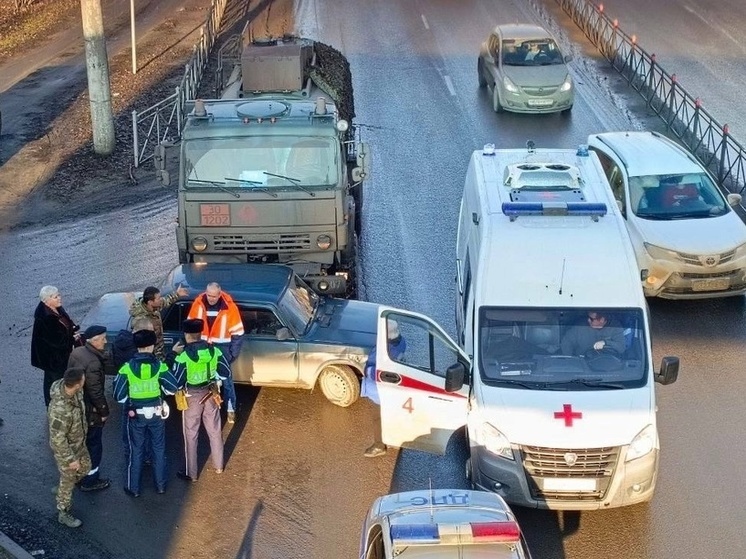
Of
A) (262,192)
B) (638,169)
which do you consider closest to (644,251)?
(638,169)

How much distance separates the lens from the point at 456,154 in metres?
20.8

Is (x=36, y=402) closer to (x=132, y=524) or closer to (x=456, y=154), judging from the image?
(x=132, y=524)

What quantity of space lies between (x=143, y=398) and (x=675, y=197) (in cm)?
841

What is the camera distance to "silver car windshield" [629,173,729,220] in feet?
48.9

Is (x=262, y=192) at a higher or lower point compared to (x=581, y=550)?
higher

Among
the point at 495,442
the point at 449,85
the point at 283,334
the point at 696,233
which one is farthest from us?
the point at 449,85

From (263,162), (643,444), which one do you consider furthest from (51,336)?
(643,444)

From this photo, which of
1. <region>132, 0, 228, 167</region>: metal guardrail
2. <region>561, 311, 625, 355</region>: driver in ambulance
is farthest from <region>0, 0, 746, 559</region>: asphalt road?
<region>132, 0, 228, 167</region>: metal guardrail

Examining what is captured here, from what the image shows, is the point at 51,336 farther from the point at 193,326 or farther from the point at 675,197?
the point at 675,197

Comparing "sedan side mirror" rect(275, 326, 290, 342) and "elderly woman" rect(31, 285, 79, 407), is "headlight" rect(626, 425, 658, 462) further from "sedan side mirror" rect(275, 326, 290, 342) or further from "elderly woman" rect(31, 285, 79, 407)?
"elderly woman" rect(31, 285, 79, 407)

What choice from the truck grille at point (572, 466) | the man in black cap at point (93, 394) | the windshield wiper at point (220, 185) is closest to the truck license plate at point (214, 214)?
the windshield wiper at point (220, 185)

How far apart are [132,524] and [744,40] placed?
82.3 ft

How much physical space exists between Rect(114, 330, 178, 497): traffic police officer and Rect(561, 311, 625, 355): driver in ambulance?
139 inches

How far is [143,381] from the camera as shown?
9570 mm
